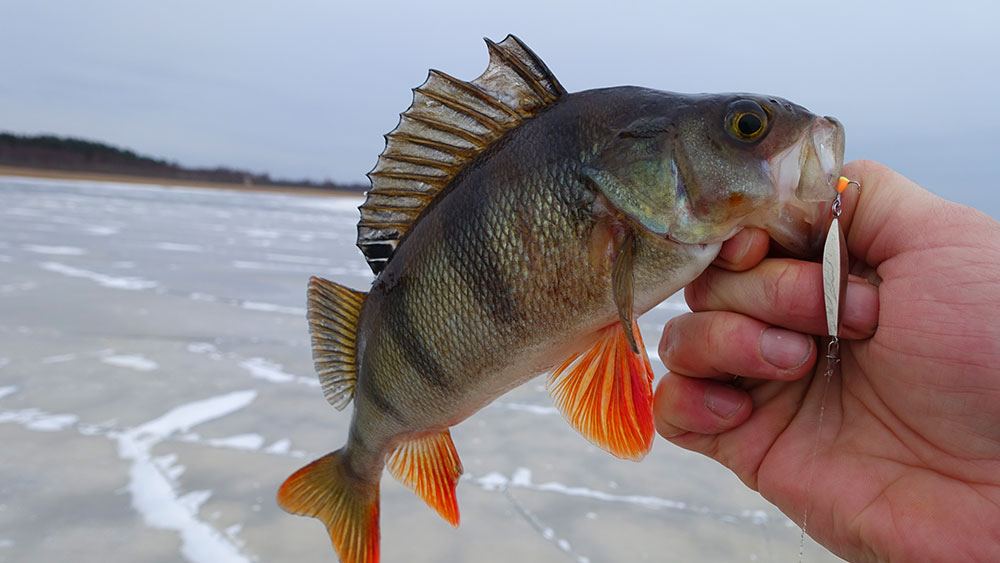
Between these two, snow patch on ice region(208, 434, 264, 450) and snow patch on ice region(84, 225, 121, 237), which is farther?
snow patch on ice region(84, 225, 121, 237)

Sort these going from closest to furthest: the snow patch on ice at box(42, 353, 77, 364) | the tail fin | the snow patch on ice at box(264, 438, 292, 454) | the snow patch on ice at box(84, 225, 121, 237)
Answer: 1. the tail fin
2. the snow patch on ice at box(264, 438, 292, 454)
3. the snow patch on ice at box(42, 353, 77, 364)
4. the snow patch on ice at box(84, 225, 121, 237)

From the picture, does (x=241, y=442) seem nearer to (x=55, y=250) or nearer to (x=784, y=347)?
(x=784, y=347)

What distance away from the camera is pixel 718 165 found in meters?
1.10

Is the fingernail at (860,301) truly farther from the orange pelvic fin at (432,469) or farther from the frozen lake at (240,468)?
the frozen lake at (240,468)

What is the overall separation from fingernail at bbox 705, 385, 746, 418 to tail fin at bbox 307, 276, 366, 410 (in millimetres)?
883

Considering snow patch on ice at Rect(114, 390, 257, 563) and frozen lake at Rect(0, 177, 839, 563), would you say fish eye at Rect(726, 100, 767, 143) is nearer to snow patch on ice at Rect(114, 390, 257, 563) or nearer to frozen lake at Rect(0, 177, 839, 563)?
frozen lake at Rect(0, 177, 839, 563)

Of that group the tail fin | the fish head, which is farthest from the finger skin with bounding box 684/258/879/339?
the tail fin

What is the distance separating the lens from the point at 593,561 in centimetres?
230

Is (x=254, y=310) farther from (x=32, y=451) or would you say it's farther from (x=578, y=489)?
(x=578, y=489)

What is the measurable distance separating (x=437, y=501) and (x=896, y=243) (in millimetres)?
1160

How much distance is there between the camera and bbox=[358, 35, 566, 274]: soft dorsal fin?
1306 millimetres

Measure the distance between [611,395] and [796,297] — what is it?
1.37ft

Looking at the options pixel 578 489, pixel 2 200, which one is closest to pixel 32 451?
pixel 578 489

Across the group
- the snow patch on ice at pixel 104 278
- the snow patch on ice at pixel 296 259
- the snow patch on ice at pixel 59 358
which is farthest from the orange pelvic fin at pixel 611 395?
the snow patch on ice at pixel 296 259
